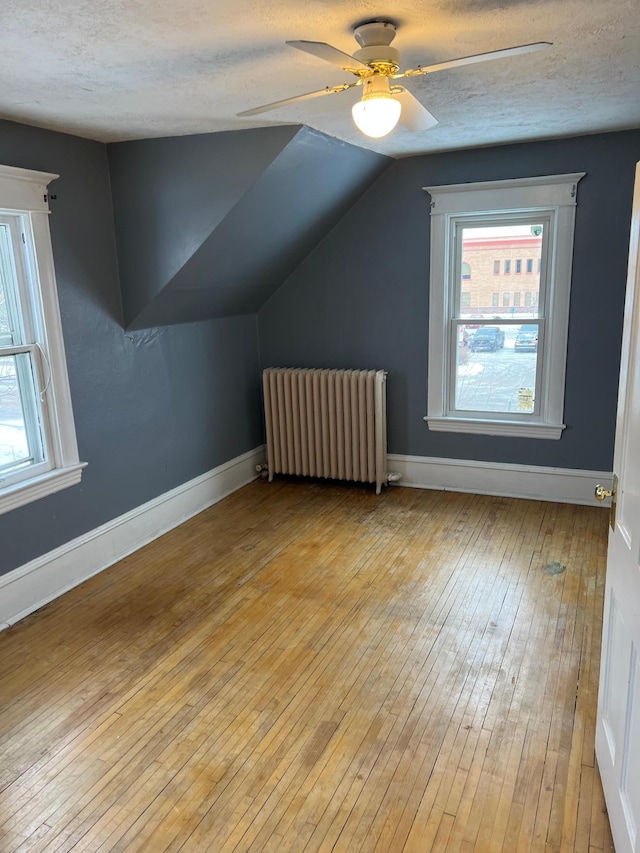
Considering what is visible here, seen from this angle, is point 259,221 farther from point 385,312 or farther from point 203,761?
point 203,761

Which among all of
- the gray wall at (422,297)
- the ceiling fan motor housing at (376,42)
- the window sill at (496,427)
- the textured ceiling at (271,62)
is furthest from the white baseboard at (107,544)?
the ceiling fan motor housing at (376,42)

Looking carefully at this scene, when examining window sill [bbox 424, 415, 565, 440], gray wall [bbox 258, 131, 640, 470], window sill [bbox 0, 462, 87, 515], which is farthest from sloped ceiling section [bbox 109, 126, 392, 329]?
window sill [bbox 424, 415, 565, 440]

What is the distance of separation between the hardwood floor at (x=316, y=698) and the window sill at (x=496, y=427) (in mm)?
702

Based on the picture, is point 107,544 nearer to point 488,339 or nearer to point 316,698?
point 316,698

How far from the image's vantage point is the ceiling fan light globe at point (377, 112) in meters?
2.02

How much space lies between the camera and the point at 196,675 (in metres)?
2.69

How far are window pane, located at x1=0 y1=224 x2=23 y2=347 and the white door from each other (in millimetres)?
2827

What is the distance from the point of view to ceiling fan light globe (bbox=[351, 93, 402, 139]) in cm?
202

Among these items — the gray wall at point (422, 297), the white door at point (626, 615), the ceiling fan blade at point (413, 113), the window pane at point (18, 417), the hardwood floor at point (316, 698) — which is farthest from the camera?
the gray wall at point (422, 297)

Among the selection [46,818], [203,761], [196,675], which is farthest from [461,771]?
[46,818]

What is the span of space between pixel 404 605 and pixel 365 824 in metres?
1.33

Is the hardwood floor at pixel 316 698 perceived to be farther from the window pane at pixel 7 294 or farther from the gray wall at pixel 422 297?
the window pane at pixel 7 294

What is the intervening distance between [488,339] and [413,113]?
237 cm

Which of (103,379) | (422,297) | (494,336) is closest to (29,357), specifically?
(103,379)
